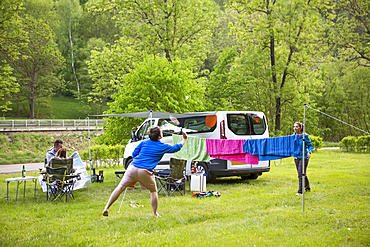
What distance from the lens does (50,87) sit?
43.7m

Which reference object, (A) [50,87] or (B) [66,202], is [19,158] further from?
(A) [50,87]

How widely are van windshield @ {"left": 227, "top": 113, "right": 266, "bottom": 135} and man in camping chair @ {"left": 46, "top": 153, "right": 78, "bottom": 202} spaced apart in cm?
463

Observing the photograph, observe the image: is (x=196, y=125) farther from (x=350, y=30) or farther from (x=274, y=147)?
(x=350, y=30)

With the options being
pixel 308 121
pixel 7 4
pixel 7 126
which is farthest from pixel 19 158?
pixel 308 121

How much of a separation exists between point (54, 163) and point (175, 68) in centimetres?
826

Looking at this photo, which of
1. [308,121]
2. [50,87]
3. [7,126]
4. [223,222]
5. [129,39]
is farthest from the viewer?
[50,87]

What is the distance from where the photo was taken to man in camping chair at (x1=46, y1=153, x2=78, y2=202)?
27.1 feet

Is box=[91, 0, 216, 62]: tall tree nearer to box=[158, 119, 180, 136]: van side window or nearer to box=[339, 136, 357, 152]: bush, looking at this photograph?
box=[158, 119, 180, 136]: van side window

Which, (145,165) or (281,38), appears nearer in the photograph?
(145,165)

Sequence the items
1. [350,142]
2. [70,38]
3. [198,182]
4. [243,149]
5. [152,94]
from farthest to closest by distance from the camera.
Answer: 1. [70,38]
2. [350,142]
3. [152,94]
4. [198,182]
5. [243,149]

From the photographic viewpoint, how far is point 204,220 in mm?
6297

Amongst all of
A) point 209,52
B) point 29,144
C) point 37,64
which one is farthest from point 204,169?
point 37,64

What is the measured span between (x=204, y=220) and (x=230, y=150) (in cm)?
218

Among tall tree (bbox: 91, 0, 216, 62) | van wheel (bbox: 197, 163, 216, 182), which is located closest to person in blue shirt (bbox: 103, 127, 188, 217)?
van wheel (bbox: 197, 163, 216, 182)
